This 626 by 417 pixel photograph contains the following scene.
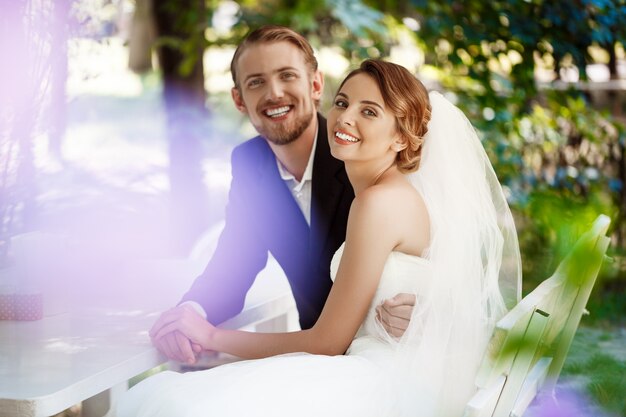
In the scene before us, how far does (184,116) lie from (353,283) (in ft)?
11.4

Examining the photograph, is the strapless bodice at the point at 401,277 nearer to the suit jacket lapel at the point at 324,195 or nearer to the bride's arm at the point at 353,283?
the bride's arm at the point at 353,283

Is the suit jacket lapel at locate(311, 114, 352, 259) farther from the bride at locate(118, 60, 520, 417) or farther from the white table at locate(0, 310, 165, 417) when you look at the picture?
the white table at locate(0, 310, 165, 417)

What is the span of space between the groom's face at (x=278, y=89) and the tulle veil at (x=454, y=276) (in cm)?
58

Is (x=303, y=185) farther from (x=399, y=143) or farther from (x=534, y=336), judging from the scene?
(x=534, y=336)

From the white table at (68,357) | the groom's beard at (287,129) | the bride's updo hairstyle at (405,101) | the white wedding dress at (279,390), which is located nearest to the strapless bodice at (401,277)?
the white wedding dress at (279,390)

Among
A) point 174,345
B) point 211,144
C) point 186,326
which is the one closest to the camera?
point 174,345

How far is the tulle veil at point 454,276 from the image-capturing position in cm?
216

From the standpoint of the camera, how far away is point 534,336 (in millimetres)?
1159

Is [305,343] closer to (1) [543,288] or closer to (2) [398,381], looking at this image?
(2) [398,381]

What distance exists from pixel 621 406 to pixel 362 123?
175 centimetres

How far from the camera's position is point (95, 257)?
296cm

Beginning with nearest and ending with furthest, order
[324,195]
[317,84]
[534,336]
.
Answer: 1. [534,336]
2. [324,195]
3. [317,84]

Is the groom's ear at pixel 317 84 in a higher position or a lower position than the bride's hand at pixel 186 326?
higher

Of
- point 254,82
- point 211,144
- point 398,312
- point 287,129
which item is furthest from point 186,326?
point 211,144
